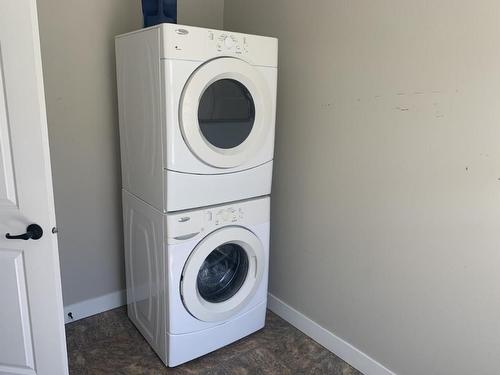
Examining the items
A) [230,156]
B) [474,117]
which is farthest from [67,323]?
[474,117]

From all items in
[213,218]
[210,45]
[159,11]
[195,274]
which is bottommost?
[195,274]

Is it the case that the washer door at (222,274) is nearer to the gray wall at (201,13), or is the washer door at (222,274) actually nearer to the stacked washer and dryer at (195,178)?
the stacked washer and dryer at (195,178)

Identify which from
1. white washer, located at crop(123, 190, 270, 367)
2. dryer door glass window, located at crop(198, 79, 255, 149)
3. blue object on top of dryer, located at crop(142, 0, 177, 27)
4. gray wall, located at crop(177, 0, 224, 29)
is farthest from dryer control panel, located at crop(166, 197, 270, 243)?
gray wall, located at crop(177, 0, 224, 29)

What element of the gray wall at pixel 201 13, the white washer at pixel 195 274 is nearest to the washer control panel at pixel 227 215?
the white washer at pixel 195 274

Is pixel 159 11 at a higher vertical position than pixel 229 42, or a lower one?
higher

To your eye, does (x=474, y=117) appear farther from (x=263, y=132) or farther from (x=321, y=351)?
(x=321, y=351)

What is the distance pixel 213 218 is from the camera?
2000mm

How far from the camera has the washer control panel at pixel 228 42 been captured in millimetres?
1812

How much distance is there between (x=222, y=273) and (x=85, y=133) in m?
1.11

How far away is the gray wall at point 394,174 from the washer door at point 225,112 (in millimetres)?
327

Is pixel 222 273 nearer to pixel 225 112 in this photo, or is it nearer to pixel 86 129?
pixel 225 112

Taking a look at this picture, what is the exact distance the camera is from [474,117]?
4.98 feet

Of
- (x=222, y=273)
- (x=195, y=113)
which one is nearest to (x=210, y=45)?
(x=195, y=113)

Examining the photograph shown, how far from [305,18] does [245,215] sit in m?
1.07
